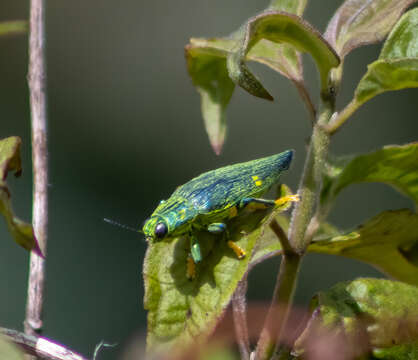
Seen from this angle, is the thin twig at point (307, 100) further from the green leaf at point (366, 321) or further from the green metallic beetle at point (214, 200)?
the green leaf at point (366, 321)

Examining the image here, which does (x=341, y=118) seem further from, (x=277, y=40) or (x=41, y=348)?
(x=41, y=348)

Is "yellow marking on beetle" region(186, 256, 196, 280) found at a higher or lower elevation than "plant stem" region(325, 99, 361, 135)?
lower

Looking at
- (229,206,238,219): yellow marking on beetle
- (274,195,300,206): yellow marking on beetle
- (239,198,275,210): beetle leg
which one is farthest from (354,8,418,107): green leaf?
(229,206,238,219): yellow marking on beetle

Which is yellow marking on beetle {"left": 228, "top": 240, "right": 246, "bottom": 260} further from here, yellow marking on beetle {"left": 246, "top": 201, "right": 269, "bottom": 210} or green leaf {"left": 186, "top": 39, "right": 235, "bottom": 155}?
green leaf {"left": 186, "top": 39, "right": 235, "bottom": 155}

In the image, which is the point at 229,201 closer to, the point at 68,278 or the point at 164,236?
the point at 164,236

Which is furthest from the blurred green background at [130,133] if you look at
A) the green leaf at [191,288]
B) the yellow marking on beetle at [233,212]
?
the green leaf at [191,288]

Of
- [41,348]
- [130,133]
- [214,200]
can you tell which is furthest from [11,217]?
[130,133]

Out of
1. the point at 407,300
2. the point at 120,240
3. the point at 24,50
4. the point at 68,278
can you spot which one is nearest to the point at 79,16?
the point at 24,50
